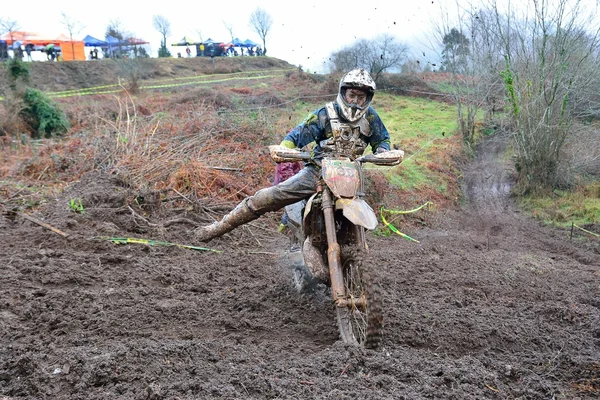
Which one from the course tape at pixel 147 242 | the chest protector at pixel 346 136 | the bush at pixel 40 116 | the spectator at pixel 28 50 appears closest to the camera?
the chest protector at pixel 346 136

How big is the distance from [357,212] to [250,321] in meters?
1.54

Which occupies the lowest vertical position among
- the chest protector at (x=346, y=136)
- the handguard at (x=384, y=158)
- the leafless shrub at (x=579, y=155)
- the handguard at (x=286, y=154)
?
the leafless shrub at (x=579, y=155)

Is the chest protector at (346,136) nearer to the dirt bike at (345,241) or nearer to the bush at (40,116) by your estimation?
the dirt bike at (345,241)

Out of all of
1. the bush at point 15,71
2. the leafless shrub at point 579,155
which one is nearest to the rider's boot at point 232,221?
the leafless shrub at point 579,155

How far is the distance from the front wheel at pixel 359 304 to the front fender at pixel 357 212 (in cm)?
26

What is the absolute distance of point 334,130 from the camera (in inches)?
198

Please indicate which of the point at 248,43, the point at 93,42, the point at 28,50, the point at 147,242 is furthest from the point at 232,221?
the point at 248,43

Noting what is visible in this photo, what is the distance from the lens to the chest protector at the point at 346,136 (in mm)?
4891

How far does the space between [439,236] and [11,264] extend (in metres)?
7.76

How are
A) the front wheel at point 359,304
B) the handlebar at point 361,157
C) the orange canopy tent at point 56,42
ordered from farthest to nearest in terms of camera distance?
the orange canopy tent at point 56,42 → the handlebar at point 361,157 → the front wheel at point 359,304

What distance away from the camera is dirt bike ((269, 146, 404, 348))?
403cm


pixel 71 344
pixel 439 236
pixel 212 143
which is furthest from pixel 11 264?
pixel 439 236

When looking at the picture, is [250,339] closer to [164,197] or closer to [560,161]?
[164,197]

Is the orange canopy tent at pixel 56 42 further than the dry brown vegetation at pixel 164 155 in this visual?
Yes
